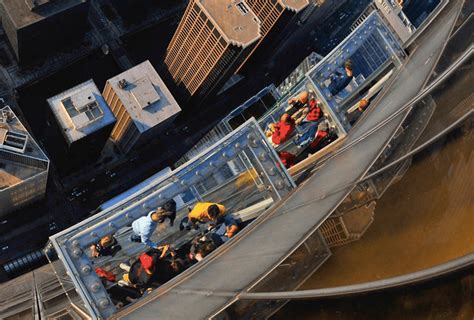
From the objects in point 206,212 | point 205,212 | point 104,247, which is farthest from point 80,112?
point 206,212

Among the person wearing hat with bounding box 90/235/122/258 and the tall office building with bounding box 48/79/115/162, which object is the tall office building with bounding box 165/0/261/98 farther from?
the person wearing hat with bounding box 90/235/122/258

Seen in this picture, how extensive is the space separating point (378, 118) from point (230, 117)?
67108 mm

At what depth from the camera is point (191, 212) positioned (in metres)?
54.6

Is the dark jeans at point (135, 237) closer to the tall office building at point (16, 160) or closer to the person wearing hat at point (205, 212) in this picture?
the person wearing hat at point (205, 212)

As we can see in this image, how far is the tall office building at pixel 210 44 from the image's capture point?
120625 millimetres

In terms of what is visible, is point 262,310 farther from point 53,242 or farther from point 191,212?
point 53,242

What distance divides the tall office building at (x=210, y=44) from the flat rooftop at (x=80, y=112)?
69.5 feet

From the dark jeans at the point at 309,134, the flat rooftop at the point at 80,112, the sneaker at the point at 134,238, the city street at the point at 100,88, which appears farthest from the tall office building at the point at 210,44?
the sneaker at the point at 134,238

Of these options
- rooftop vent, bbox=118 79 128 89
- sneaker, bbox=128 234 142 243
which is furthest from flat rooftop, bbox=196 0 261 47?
sneaker, bbox=128 234 142 243

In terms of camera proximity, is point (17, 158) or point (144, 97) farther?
point (144, 97)

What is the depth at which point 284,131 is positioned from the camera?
6888 cm

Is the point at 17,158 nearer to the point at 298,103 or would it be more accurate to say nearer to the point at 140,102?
the point at 140,102

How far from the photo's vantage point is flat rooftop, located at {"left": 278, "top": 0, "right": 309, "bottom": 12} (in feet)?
427

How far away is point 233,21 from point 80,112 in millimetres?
33807
